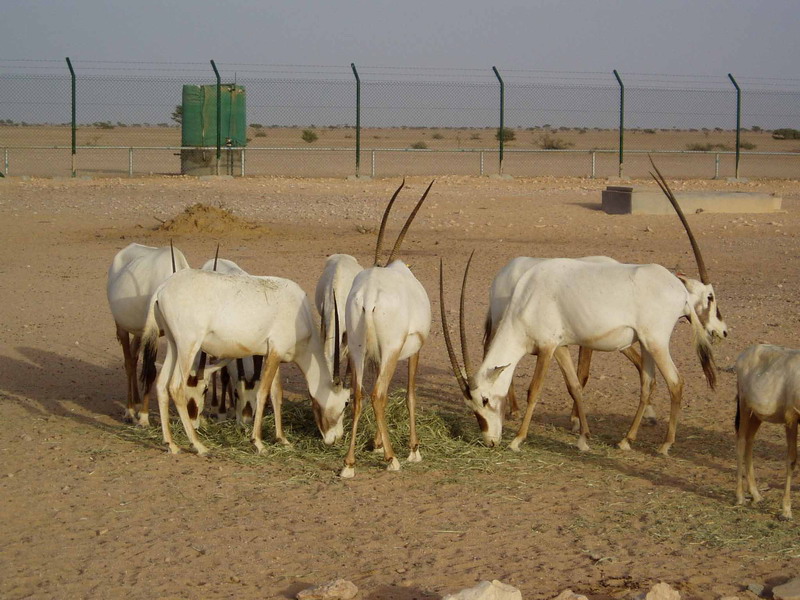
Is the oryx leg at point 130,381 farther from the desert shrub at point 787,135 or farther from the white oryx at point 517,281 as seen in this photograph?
the desert shrub at point 787,135

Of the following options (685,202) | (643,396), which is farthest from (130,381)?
(685,202)

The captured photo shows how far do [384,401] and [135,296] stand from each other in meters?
2.42

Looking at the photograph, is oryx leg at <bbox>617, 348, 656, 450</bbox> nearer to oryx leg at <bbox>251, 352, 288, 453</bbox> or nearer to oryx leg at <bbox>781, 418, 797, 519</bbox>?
oryx leg at <bbox>781, 418, 797, 519</bbox>

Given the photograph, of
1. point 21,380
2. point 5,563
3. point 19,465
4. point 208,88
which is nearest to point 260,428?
point 19,465

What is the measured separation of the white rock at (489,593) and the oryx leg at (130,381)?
14.7ft

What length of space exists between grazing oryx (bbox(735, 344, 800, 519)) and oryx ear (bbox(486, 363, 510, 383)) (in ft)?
5.76

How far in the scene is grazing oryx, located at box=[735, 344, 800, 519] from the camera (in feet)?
20.6

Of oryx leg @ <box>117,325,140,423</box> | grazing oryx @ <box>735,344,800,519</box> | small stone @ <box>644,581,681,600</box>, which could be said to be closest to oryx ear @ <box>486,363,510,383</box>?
grazing oryx @ <box>735,344,800,519</box>

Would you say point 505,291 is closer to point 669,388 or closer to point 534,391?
point 534,391

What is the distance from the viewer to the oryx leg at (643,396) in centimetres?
808

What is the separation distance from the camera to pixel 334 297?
777 centimetres

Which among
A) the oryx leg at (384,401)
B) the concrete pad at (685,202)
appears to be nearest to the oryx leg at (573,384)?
the oryx leg at (384,401)

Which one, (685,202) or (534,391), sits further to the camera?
(685,202)

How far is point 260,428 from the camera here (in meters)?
7.82
